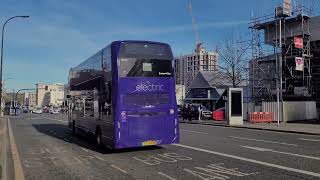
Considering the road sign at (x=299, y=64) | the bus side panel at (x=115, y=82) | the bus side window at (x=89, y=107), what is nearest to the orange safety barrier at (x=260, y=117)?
the road sign at (x=299, y=64)

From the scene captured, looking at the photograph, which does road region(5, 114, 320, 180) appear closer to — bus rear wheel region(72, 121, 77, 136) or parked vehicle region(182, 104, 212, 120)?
bus rear wheel region(72, 121, 77, 136)

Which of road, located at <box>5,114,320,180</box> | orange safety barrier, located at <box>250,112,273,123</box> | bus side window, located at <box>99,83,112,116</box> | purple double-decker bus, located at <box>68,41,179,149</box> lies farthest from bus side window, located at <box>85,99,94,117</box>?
orange safety barrier, located at <box>250,112,273,123</box>

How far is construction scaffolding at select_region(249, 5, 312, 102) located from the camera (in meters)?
45.7

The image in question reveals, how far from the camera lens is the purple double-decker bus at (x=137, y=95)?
15.4m

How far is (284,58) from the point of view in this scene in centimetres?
4691

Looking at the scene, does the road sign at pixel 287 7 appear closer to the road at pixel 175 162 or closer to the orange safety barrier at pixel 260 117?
the orange safety barrier at pixel 260 117

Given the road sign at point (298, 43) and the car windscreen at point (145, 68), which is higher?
the road sign at point (298, 43)

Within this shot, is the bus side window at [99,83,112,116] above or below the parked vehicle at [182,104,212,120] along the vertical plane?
above

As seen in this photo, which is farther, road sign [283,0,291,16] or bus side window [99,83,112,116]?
road sign [283,0,291,16]

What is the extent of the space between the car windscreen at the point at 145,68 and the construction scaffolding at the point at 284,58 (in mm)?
28206

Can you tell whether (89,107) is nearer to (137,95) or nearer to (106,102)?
(106,102)

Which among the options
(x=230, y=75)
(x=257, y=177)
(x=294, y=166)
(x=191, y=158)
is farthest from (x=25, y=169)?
(x=230, y=75)

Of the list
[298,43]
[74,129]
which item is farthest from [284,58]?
[74,129]

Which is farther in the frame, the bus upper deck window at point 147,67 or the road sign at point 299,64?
the road sign at point 299,64
